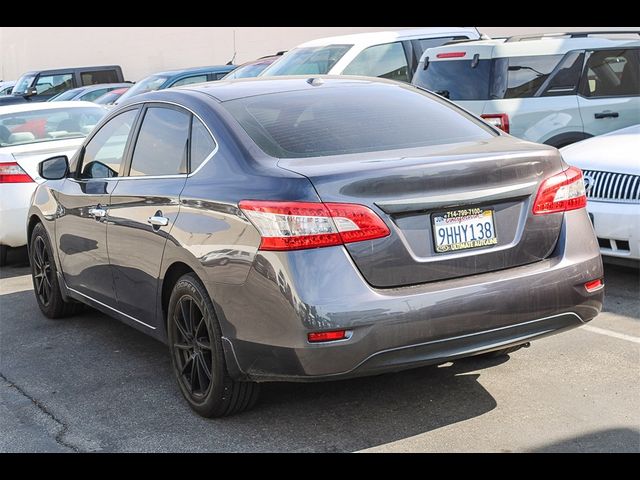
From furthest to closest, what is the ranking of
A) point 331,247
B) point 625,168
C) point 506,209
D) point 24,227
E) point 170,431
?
point 24,227 → point 625,168 → point 170,431 → point 506,209 → point 331,247

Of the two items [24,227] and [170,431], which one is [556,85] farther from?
[170,431]

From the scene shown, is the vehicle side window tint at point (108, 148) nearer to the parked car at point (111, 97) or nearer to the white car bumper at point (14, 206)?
the white car bumper at point (14, 206)

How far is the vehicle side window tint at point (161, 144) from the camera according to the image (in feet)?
16.6

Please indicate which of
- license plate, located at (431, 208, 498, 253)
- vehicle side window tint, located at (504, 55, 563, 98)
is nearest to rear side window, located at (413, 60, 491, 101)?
vehicle side window tint, located at (504, 55, 563, 98)

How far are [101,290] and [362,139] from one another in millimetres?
2051

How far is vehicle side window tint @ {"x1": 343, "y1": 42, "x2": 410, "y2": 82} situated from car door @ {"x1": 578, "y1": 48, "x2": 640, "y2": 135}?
3.06 meters

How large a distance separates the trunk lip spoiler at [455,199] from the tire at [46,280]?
11.1ft

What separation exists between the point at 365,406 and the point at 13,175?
5.25 metres

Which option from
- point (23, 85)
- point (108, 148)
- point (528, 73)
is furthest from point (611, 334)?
point (23, 85)

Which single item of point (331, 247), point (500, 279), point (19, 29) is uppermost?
point (331, 247)

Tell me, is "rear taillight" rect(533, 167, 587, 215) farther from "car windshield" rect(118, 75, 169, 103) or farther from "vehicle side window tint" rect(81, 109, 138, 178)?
"car windshield" rect(118, 75, 169, 103)

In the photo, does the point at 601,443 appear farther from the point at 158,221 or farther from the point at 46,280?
the point at 46,280

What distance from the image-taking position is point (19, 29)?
3962 cm
